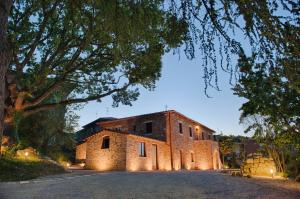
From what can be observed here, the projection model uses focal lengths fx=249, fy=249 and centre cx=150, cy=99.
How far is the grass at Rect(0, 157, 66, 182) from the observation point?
502 inches

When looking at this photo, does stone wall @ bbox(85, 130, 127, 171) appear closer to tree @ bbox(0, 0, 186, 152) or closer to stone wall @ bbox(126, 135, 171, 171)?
stone wall @ bbox(126, 135, 171, 171)

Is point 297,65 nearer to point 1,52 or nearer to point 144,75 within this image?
point 1,52

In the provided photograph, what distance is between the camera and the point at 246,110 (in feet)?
34.5

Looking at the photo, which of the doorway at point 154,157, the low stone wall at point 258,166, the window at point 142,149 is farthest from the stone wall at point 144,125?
the low stone wall at point 258,166

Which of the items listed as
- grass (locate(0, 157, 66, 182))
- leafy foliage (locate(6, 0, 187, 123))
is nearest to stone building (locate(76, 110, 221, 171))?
grass (locate(0, 157, 66, 182))

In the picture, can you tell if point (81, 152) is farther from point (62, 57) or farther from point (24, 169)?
point (62, 57)

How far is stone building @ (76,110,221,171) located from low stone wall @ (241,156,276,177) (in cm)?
884

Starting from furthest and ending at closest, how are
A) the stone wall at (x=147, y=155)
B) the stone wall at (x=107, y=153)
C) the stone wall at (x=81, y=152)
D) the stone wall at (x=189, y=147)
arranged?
the stone wall at (x=81, y=152)
the stone wall at (x=189, y=147)
the stone wall at (x=147, y=155)
the stone wall at (x=107, y=153)

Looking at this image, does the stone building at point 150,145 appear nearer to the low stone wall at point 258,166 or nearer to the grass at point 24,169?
the grass at point 24,169

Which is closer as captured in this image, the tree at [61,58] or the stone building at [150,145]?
the tree at [61,58]

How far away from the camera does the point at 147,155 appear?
23.0m

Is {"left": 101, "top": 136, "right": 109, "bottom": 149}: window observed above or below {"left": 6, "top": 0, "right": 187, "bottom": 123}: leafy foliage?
below

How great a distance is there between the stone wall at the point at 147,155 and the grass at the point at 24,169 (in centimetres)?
601

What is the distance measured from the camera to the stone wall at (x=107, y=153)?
20938mm
